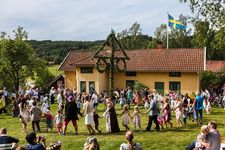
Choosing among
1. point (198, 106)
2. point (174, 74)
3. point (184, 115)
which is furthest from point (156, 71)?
point (198, 106)

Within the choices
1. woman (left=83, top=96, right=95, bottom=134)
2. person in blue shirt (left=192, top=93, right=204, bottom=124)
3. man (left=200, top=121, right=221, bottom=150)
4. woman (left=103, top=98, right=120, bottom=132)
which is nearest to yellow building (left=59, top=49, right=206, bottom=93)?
person in blue shirt (left=192, top=93, right=204, bottom=124)

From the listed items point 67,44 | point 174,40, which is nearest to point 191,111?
point 174,40

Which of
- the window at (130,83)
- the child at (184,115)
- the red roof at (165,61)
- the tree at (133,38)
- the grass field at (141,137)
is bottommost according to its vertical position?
the grass field at (141,137)

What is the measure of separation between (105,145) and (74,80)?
1153 inches

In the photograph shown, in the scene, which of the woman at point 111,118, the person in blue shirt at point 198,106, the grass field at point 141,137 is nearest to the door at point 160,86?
the grass field at point 141,137

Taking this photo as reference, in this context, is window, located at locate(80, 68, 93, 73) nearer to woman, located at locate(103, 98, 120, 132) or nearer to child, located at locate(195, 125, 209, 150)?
woman, located at locate(103, 98, 120, 132)

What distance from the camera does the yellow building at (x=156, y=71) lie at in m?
35.8

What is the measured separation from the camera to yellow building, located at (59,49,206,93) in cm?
3578

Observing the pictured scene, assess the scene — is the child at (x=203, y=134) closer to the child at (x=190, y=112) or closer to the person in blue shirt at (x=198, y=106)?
the person in blue shirt at (x=198, y=106)

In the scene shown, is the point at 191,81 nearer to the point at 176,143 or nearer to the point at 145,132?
the point at 145,132

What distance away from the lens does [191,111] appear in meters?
20.4

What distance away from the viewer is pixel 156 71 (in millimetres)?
36781

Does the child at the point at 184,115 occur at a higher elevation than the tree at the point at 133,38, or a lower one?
lower

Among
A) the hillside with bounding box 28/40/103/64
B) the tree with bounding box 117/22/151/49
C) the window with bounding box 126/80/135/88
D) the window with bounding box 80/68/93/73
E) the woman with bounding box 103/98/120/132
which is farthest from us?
the hillside with bounding box 28/40/103/64
